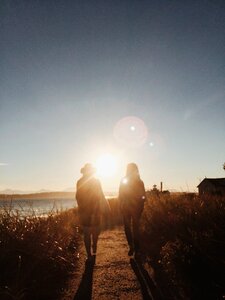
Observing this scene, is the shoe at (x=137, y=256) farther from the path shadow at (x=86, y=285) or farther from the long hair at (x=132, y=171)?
the long hair at (x=132, y=171)

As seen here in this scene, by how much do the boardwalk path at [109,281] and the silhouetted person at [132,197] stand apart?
2.49 ft

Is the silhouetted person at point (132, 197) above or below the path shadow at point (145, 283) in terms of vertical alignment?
above

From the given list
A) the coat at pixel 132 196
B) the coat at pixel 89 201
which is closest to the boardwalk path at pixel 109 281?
the coat at pixel 89 201

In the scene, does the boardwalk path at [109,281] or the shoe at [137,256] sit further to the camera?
the shoe at [137,256]

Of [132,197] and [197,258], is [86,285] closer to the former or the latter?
[197,258]

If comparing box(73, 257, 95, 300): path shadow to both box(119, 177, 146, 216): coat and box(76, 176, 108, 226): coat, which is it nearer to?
box(76, 176, 108, 226): coat

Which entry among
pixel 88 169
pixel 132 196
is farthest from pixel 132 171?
pixel 88 169

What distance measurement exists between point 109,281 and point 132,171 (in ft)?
9.66

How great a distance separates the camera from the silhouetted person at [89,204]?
623cm

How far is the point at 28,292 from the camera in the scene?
12.5ft

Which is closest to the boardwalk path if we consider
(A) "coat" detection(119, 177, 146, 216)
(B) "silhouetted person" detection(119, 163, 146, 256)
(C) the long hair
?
(B) "silhouetted person" detection(119, 163, 146, 256)

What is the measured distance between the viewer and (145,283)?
452 cm

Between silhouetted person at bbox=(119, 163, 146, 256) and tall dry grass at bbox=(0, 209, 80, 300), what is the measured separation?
1.75 meters

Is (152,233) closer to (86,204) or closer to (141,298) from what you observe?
(86,204)
